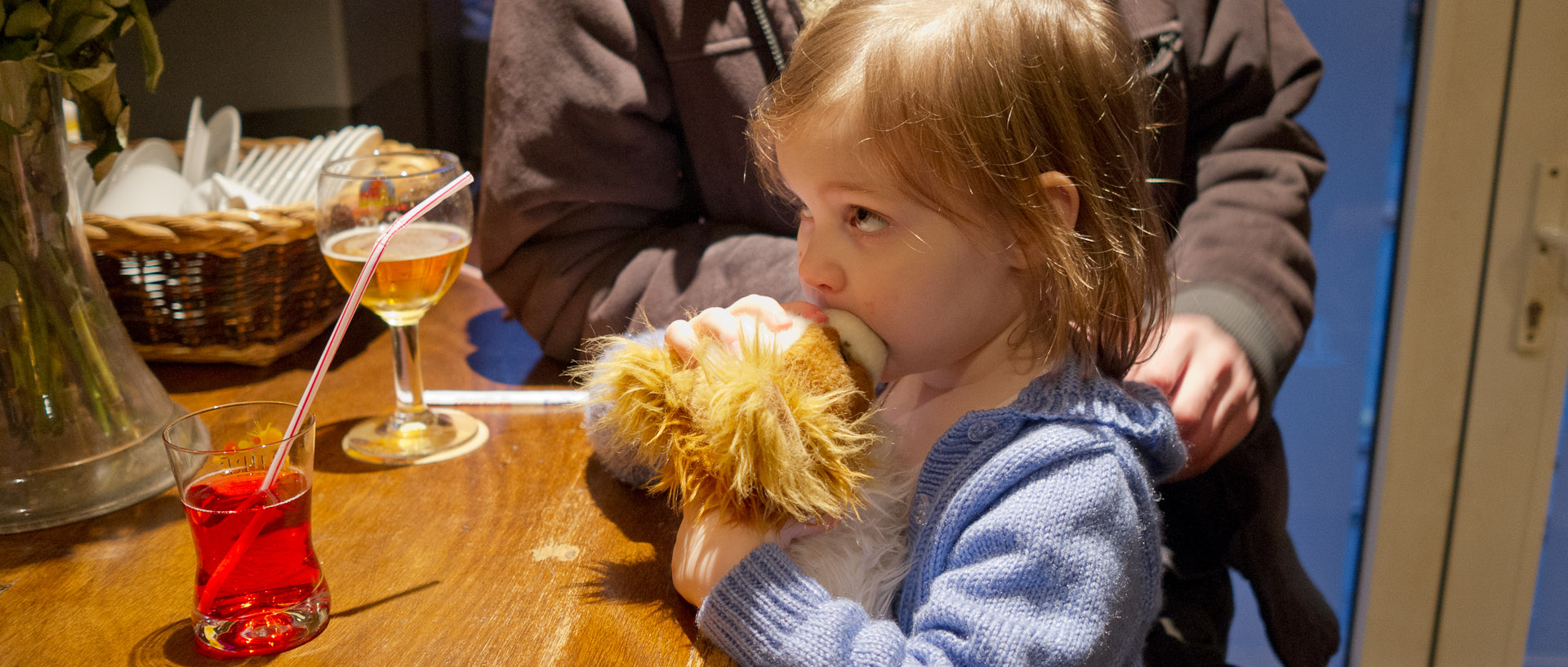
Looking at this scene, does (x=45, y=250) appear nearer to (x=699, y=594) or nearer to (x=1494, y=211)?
(x=699, y=594)

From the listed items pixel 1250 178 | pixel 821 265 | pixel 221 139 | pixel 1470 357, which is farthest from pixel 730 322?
pixel 1470 357

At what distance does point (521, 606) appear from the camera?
0.63 m

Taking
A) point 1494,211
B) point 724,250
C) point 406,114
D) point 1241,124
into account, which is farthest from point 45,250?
point 1494,211

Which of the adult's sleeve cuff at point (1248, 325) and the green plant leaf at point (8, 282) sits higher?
the green plant leaf at point (8, 282)

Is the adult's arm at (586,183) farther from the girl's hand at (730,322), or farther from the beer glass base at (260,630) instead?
the beer glass base at (260,630)

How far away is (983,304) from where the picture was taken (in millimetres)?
656

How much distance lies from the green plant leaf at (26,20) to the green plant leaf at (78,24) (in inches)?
0.8

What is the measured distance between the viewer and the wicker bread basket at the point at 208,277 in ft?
3.06

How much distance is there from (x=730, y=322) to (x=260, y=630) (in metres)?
0.33

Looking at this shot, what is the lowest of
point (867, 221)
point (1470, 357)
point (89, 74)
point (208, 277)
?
point (1470, 357)

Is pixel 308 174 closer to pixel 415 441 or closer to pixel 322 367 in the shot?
pixel 415 441

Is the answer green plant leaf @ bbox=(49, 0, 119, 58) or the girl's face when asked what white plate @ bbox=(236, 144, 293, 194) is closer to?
green plant leaf @ bbox=(49, 0, 119, 58)

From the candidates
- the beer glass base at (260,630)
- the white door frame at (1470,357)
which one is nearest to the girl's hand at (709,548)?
the beer glass base at (260,630)

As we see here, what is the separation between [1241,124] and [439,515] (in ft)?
3.02
